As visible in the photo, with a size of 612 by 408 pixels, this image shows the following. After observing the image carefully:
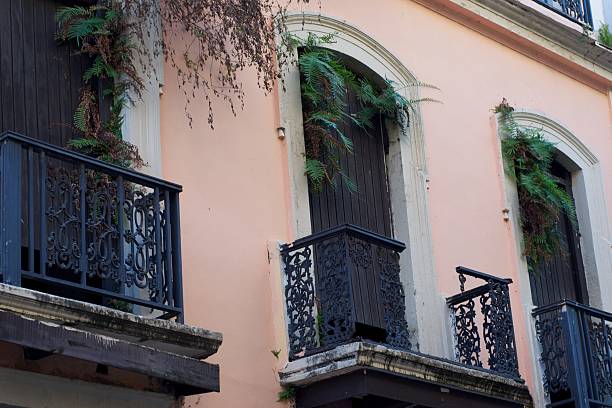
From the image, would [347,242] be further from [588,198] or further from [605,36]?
[605,36]

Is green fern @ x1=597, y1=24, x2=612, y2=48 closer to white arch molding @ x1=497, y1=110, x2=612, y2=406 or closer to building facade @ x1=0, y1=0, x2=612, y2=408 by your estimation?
building facade @ x1=0, y1=0, x2=612, y2=408

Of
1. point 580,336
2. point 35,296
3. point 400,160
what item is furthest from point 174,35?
point 580,336

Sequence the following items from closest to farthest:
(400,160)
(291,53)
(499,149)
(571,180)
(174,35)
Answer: (174,35), (291,53), (400,160), (499,149), (571,180)

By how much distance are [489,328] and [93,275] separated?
3.84 metres

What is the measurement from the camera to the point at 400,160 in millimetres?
12195

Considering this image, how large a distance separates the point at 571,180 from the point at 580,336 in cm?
267

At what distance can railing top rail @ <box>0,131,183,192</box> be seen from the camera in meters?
8.49

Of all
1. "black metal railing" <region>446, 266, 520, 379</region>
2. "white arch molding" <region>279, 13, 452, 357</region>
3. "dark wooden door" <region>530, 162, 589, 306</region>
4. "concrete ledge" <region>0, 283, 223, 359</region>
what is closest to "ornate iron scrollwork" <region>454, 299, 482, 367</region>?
"black metal railing" <region>446, 266, 520, 379</region>

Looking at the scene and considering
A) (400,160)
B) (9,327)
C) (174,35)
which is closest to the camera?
(9,327)

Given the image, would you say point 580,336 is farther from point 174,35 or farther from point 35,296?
point 35,296

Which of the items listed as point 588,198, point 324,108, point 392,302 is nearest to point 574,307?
point 392,302

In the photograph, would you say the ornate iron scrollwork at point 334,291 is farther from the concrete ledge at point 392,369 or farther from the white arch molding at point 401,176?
the white arch molding at point 401,176

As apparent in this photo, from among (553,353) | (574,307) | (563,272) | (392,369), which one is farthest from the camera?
(563,272)

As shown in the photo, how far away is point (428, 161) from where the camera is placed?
12438mm
